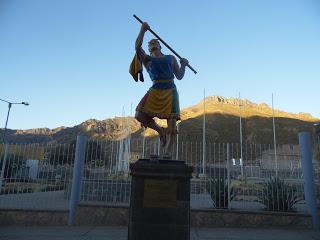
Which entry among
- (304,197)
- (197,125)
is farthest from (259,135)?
(304,197)

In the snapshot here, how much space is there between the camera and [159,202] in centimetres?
538

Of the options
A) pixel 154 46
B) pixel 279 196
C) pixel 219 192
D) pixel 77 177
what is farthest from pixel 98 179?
pixel 154 46

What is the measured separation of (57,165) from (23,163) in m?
1.04

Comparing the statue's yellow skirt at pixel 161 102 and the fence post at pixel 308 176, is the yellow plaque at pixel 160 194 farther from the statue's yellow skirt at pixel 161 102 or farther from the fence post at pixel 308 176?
the fence post at pixel 308 176

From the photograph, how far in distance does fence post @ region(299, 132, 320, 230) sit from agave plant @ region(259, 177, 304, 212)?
0.59 meters

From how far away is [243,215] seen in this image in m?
9.26

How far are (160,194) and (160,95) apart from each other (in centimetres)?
188

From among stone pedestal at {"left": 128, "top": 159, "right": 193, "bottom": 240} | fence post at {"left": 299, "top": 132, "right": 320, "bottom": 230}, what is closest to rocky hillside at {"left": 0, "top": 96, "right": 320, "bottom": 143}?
fence post at {"left": 299, "top": 132, "right": 320, "bottom": 230}

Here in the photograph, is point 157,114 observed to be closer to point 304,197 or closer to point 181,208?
point 181,208

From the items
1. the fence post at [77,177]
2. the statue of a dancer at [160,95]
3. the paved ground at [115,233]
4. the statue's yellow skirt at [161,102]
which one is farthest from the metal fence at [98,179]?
the statue's yellow skirt at [161,102]

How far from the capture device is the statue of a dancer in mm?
6145

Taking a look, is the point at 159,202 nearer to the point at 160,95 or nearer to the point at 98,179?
the point at 160,95

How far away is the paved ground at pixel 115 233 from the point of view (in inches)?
301

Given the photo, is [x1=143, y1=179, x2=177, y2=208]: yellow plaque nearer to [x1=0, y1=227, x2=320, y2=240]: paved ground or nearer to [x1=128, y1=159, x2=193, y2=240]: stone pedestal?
[x1=128, y1=159, x2=193, y2=240]: stone pedestal
